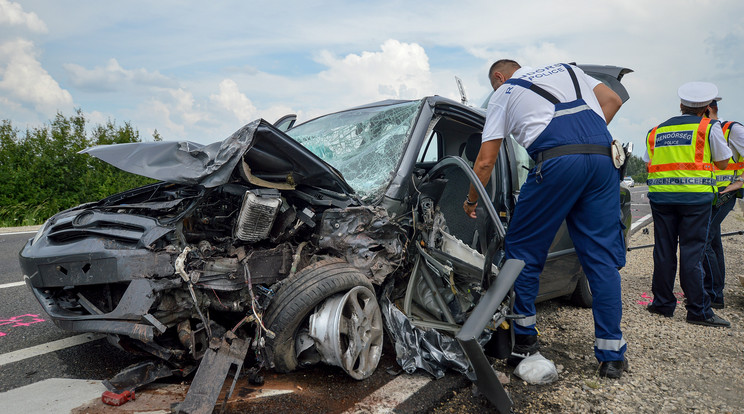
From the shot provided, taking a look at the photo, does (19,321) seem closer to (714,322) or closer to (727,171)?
(714,322)

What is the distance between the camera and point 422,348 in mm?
2699

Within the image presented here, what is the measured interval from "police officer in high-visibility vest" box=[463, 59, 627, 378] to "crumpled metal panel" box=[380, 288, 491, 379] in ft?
1.38

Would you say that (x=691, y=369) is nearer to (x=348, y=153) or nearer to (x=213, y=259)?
(x=348, y=153)

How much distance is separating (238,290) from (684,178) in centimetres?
359

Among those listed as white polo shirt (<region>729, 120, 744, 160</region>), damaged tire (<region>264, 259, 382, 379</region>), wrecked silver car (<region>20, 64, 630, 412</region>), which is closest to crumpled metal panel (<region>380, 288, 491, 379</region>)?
wrecked silver car (<region>20, 64, 630, 412</region>)

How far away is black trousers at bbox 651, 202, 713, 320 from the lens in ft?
12.4

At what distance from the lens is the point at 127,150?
2676 mm

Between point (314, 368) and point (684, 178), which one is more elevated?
point (684, 178)

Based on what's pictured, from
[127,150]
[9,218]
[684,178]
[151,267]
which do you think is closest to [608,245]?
[684,178]

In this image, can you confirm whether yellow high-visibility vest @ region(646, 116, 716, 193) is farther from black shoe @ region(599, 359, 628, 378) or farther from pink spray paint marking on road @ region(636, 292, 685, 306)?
black shoe @ region(599, 359, 628, 378)

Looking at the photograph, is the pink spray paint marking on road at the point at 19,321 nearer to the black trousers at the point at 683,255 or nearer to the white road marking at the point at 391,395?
the white road marking at the point at 391,395

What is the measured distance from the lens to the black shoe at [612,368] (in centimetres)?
272

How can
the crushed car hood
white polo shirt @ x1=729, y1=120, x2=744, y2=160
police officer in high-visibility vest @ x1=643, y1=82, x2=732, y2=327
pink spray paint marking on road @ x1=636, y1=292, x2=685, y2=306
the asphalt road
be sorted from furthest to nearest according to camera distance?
pink spray paint marking on road @ x1=636, y1=292, x2=685, y2=306
white polo shirt @ x1=729, y1=120, x2=744, y2=160
police officer in high-visibility vest @ x1=643, y1=82, x2=732, y2=327
the crushed car hood
the asphalt road

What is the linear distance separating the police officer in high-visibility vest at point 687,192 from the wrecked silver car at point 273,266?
1979 mm
